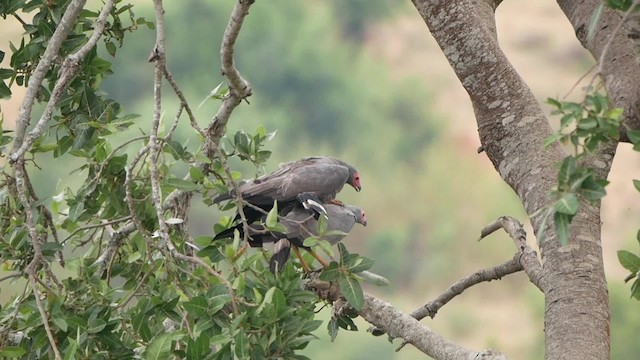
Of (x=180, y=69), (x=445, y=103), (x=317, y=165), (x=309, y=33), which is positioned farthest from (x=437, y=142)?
(x=317, y=165)

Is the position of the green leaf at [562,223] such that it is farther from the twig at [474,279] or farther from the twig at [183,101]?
the twig at [474,279]

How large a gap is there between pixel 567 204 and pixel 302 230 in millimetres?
1170

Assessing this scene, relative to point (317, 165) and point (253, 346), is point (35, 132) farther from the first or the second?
point (317, 165)

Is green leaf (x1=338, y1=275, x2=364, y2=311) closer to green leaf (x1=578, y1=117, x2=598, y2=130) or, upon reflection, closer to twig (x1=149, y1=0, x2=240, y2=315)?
twig (x1=149, y1=0, x2=240, y2=315)

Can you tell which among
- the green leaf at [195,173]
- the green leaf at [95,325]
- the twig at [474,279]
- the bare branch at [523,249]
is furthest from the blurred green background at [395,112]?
the green leaf at [95,325]

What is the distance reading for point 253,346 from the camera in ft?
6.47

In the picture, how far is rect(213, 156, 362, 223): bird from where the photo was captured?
263 cm

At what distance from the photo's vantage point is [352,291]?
7.19 feet

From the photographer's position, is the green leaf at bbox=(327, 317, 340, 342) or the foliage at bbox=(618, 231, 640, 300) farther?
the green leaf at bbox=(327, 317, 340, 342)

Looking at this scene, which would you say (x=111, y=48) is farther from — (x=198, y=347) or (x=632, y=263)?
(x=632, y=263)

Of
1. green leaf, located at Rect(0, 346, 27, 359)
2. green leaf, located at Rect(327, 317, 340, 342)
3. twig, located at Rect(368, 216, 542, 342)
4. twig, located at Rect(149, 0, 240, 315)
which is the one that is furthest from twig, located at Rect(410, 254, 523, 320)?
green leaf, located at Rect(0, 346, 27, 359)

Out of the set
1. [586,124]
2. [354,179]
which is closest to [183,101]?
[586,124]

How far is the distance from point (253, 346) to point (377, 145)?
77.8 ft

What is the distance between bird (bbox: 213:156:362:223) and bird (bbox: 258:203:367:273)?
0.14 feet
